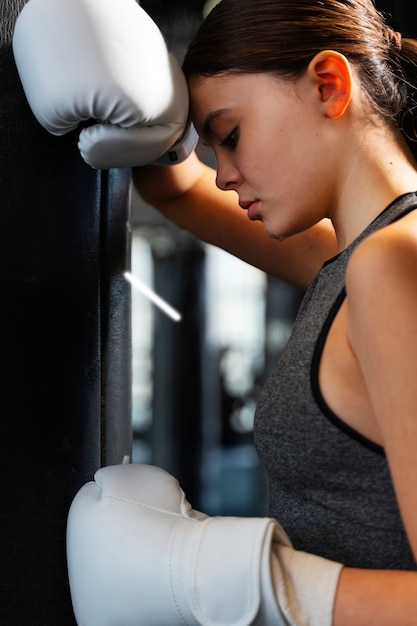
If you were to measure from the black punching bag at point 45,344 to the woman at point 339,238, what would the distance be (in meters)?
0.23

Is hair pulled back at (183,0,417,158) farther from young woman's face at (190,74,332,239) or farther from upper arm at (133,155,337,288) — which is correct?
upper arm at (133,155,337,288)

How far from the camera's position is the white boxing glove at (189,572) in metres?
0.88

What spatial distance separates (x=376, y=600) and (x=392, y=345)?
266mm

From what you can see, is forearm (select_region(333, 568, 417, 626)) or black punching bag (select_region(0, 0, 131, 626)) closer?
forearm (select_region(333, 568, 417, 626))

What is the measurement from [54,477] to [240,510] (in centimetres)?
270

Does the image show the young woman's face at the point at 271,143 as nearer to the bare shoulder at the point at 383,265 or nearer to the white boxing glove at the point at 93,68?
the white boxing glove at the point at 93,68

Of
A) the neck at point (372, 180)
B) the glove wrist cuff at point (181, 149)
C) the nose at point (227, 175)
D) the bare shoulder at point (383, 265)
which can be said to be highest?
the bare shoulder at point (383, 265)

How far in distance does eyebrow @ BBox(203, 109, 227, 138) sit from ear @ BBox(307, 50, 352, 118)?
5.2 inches

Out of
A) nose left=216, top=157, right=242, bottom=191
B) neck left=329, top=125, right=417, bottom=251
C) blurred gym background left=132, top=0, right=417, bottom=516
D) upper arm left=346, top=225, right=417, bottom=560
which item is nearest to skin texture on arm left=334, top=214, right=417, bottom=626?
upper arm left=346, top=225, right=417, bottom=560

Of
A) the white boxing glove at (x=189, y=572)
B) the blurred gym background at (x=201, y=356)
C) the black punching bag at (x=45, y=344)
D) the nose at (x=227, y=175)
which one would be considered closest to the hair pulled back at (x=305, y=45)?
the nose at (x=227, y=175)

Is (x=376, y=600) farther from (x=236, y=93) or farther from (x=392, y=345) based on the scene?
(x=236, y=93)

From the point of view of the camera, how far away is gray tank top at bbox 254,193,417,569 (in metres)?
0.97

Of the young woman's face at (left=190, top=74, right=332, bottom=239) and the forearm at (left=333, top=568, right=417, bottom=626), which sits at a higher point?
the young woman's face at (left=190, top=74, right=332, bottom=239)

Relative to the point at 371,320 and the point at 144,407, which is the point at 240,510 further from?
the point at 371,320
